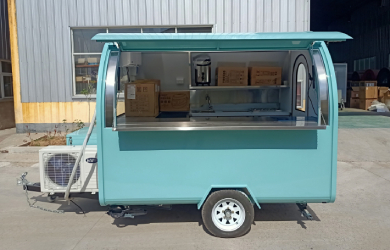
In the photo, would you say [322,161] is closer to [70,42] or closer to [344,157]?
[344,157]

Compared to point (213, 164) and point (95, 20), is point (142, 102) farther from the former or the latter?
point (95, 20)

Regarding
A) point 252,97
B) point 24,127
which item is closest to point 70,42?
point 24,127

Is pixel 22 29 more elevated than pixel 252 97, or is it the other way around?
pixel 22 29

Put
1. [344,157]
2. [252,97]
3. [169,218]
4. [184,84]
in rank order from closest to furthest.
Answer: [169,218]
[184,84]
[252,97]
[344,157]

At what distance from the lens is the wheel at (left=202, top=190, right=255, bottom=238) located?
386 centimetres

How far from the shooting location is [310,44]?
397 centimetres

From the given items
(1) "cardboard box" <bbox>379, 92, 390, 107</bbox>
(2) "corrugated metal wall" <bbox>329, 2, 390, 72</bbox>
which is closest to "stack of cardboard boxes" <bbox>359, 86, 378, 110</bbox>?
(1) "cardboard box" <bbox>379, 92, 390, 107</bbox>

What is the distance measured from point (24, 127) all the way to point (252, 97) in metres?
7.42

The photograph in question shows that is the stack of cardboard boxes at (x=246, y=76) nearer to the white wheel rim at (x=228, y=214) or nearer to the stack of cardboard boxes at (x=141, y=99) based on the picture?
the stack of cardboard boxes at (x=141, y=99)

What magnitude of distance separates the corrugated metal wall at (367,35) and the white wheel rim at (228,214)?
20374mm

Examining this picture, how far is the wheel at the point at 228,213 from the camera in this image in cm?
386

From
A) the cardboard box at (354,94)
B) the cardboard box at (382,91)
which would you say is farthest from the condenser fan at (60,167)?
the cardboard box at (354,94)

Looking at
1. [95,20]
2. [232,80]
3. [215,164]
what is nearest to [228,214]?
[215,164]

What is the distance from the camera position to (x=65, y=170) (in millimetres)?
4289
